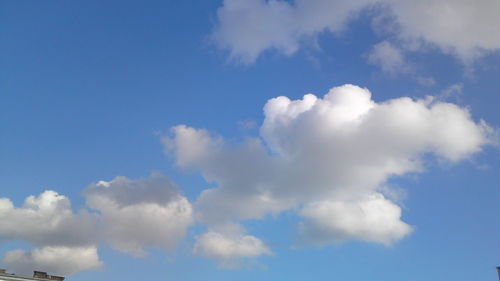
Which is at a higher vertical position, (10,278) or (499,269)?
(499,269)

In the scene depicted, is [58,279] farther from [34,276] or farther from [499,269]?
[499,269]

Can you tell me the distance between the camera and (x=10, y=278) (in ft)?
311

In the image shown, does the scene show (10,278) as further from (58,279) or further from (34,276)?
(58,279)

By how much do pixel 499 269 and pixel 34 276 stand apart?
11002 cm

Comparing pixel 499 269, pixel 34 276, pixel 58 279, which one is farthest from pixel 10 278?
pixel 499 269

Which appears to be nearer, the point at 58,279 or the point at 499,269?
the point at 499,269

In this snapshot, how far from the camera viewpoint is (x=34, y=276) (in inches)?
4067

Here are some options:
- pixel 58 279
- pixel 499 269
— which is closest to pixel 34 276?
pixel 58 279

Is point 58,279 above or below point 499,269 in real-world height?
below

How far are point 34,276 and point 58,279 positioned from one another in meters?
7.13

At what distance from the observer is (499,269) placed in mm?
99250

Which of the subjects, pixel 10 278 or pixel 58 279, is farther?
pixel 58 279

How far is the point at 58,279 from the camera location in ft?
358

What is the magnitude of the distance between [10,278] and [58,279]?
15.6m
